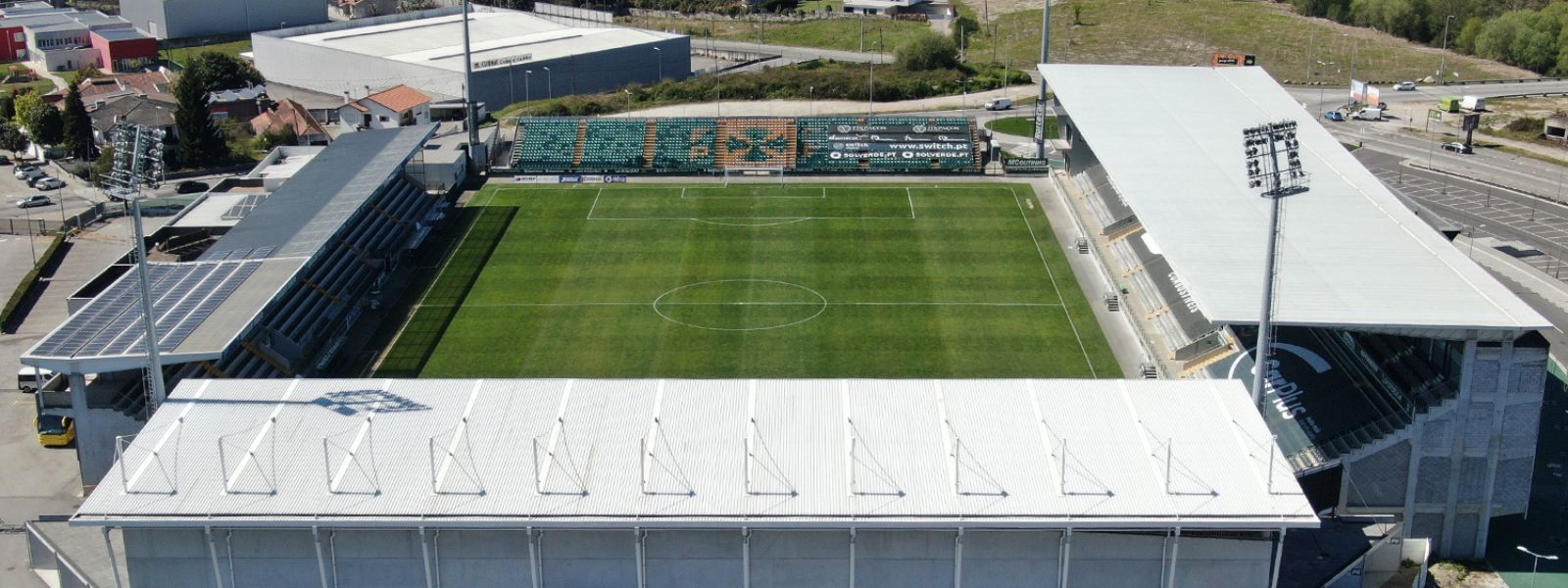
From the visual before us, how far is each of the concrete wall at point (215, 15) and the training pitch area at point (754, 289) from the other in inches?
3468

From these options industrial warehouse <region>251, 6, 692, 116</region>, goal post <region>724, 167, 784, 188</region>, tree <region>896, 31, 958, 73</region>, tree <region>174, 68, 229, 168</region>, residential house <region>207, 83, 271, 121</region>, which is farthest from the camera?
tree <region>896, 31, 958, 73</region>

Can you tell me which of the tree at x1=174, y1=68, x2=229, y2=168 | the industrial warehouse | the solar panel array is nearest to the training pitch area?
the solar panel array

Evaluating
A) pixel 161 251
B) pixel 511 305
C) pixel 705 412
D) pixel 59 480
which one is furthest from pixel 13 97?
pixel 705 412

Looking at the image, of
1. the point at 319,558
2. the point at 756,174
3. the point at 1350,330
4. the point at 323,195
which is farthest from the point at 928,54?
the point at 319,558

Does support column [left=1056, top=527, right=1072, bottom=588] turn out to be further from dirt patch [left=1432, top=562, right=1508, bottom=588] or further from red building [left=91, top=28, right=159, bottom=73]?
red building [left=91, top=28, right=159, bottom=73]

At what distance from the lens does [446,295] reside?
70250 millimetres

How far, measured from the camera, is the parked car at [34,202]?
90.8m

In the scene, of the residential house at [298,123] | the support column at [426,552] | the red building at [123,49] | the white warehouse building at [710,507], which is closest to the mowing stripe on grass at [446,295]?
the white warehouse building at [710,507]

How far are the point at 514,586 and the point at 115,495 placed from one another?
35.5 feet

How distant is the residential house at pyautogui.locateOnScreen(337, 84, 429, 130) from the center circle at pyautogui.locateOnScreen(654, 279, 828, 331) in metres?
43.2

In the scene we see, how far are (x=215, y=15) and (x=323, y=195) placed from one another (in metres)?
102

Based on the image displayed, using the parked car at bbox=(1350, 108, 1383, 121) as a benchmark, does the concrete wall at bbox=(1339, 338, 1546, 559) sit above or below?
A: below

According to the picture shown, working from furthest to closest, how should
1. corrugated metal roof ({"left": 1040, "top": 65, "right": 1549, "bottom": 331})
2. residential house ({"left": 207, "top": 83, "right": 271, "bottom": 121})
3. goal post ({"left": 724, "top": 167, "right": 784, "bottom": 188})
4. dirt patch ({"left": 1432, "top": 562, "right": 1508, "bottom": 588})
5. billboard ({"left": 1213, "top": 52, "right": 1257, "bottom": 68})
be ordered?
billboard ({"left": 1213, "top": 52, "right": 1257, "bottom": 68}) → residential house ({"left": 207, "top": 83, "right": 271, "bottom": 121}) → goal post ({"left": 724, "top": 167, "right": 784, "bottom": 188}) → corrugated metal roof ({"left": 1040, "top": 65, "right": 1549, "bottom": 331}) → dirt patch ({"left": 1432, "top": 562, "right": 1508, "bottom": 588})

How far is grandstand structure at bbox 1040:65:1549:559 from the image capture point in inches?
1802
